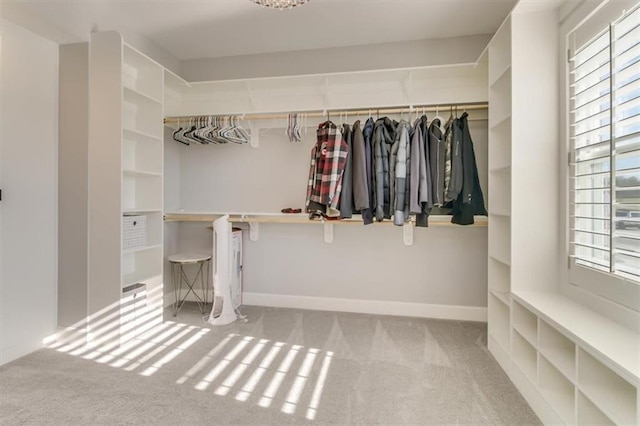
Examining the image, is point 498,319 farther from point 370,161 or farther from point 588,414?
point 370,161

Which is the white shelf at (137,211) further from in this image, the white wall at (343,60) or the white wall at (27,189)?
the white wall at (343,60)

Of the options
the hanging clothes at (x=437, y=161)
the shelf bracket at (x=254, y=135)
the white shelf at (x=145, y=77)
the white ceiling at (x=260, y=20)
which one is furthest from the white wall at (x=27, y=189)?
the hanging clothes at (x=437, y=161)

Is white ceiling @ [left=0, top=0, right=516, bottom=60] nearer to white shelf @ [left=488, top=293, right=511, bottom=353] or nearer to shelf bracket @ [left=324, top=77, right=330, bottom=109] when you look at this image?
shelf bracket @ [left=324, top=77, right=330, bottom=109]

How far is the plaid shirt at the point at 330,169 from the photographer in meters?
2.49

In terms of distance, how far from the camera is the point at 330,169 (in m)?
2.52

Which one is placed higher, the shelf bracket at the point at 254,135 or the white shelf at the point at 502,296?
the shelf bracket at the point at 254,135

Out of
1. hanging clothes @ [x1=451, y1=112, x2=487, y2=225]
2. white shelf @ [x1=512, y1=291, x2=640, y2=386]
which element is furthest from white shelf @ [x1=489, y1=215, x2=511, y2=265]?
white shelf @ [x1=512, y1=291, x2=640, y2=386]

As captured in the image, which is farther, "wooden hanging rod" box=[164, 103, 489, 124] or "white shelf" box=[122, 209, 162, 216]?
"wooden hanging rod" box=[164, 103, 489, 124]

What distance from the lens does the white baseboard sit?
9.53 feet

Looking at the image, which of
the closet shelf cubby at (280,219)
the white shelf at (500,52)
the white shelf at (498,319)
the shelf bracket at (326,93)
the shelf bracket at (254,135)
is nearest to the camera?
the white shelf at (500,52)

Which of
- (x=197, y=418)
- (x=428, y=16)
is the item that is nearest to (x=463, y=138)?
(x=428, y=16)

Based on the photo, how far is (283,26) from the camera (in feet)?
9.02

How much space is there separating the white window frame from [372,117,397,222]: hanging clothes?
109cm

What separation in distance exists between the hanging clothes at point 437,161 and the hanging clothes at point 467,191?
0.16 meters
